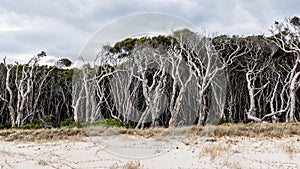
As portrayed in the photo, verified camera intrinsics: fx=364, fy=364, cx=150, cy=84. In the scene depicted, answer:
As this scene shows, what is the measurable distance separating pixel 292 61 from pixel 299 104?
9.58 meters

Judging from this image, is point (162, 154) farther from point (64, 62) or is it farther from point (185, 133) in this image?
point (64, 62)

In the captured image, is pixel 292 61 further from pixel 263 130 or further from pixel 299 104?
pixel 263 130

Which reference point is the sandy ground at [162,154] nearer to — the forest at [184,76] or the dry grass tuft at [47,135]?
the dry grass tuft at [47,135]

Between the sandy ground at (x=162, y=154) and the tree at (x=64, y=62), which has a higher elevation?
the tree at (x=64, y=62)

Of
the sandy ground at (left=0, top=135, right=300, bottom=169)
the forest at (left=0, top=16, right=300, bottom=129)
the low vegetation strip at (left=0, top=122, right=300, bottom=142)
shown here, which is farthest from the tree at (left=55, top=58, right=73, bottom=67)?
the sandy ground at (left=0, top=135, right=300, bottom=169)

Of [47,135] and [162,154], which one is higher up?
[47,135]

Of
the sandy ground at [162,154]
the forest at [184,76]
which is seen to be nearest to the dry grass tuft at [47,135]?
the sandy ground at [162,154]

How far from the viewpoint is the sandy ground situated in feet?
33.3

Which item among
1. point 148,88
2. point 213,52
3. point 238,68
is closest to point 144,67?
point 148,88

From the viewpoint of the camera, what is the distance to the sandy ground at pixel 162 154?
1014cm

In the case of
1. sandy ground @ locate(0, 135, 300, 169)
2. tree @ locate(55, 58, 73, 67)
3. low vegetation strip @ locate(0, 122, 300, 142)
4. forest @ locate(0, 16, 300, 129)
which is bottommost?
sandy ground @ locate(0, 135, 300, 169)

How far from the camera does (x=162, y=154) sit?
11.0 metres

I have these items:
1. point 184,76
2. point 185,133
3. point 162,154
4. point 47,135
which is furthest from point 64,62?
point 162,154

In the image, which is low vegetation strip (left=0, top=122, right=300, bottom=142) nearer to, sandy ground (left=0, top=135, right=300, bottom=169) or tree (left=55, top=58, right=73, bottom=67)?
sandy ground (left=0, top=135, right=300, bottom=169)
